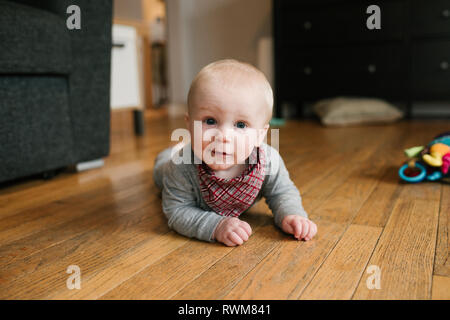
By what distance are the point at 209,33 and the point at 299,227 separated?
2.73 meters

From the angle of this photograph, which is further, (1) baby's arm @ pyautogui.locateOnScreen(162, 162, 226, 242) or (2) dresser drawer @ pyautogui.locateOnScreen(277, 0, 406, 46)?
(2) dresser drawer @ pyautogui.locateOnScreen(277, 0, 406, 46)

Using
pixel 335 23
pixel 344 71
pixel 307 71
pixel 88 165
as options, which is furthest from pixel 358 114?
pixel 88 165

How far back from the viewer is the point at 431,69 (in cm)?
241

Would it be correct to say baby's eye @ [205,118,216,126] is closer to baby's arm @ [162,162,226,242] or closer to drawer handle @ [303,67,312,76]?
baby's arm @ [162,162,226,242]

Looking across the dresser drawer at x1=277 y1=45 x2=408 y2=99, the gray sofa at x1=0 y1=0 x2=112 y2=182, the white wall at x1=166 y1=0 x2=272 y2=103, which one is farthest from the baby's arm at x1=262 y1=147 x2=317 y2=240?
the white wall at x1=166 y1=0 x2=272 y2=103

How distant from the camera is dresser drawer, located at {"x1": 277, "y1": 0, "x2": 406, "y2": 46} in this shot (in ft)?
7.99

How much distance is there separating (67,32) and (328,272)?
Answer: 0.94 m

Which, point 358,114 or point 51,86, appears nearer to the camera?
point 51,86

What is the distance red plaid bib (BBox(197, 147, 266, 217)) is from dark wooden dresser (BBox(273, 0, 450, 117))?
6.49 feet

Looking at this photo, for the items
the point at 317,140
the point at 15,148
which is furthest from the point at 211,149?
the point at 317,140

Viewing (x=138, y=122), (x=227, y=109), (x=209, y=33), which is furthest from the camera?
(x=209, y=33)

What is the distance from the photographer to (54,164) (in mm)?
1180

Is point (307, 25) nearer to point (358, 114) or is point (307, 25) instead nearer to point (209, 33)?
point (358, 114)
